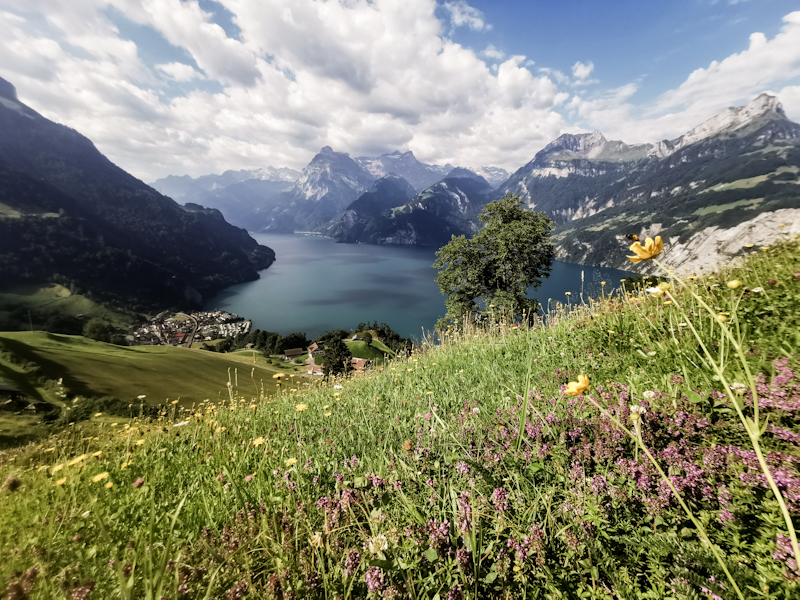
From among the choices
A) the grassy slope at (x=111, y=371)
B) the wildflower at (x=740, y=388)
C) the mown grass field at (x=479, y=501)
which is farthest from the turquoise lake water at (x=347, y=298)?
the wildflower at (x=740, y=388)

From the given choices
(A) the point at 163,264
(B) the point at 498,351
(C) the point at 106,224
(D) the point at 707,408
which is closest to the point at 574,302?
(B) the point at 498,351

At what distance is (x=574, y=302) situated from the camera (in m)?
8.05

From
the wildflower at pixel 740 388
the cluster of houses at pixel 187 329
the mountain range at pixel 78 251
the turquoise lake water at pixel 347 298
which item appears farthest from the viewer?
the mountain range at pixel 78 251

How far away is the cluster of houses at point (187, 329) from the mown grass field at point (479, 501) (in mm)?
112955

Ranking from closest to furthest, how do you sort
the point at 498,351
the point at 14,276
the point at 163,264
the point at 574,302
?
the point at 498,351, the point at 574,302, the point at 14,276, the point at 163,264

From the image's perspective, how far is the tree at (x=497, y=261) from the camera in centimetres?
2244

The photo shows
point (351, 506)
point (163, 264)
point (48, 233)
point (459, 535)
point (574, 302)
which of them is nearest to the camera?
point (459, 535)

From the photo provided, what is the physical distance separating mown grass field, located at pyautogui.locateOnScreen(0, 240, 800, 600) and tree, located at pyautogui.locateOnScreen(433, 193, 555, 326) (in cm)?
1935

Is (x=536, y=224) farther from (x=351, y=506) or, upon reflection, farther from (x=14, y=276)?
(x=14, y=276)

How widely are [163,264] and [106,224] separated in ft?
159

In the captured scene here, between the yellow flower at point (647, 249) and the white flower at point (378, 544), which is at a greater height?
the yellow flower at point (647, 249)

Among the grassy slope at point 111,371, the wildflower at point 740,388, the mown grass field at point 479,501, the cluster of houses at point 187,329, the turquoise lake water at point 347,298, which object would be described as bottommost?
the cluster of houses at point 187,329

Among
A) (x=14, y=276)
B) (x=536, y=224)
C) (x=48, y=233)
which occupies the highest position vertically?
(x=48, y=233)

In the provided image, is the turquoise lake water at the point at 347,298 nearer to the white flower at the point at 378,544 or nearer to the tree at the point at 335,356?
the tree at the point at 335,356
